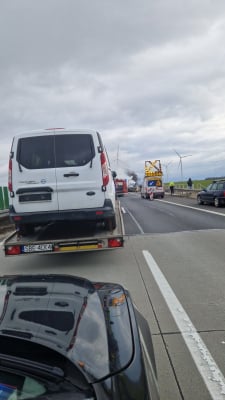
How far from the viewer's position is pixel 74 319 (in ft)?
7.00

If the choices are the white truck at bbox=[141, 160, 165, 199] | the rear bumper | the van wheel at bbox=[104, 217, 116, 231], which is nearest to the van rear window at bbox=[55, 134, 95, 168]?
the rear bumper

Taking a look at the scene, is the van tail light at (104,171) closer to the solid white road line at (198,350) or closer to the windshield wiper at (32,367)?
the solid white road line at (198,350)

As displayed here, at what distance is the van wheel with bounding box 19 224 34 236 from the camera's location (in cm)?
779

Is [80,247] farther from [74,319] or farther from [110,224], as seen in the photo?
[74,319]

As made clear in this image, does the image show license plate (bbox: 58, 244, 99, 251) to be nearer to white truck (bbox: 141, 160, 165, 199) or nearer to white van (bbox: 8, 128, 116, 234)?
white van (bbox: 8, 128, 116, 234)

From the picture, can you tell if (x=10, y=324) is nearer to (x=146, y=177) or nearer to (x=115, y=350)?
(x=115, y=350)

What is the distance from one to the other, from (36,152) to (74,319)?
18.6 feet

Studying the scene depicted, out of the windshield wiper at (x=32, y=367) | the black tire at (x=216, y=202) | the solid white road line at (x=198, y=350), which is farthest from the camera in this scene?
the black tire at (x=216, y=202)

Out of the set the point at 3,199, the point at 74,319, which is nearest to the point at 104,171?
the point at 74,319

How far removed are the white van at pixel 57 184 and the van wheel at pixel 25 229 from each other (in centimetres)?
51

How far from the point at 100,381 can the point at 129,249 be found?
8.22m

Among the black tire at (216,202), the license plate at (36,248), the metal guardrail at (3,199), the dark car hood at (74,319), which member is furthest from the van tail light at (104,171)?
the black tire at (216,202)

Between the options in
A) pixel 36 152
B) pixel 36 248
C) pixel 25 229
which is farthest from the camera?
pixel 25 229

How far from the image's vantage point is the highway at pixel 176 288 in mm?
3258
